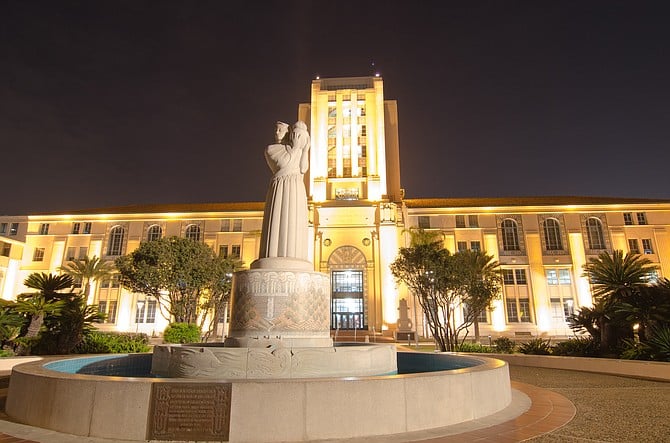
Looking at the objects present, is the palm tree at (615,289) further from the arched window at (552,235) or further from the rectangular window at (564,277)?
the arched window at (552,235)

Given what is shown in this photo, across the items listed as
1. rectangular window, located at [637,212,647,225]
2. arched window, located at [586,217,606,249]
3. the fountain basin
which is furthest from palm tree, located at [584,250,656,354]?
rectangular window, located at [637,212,647,225]

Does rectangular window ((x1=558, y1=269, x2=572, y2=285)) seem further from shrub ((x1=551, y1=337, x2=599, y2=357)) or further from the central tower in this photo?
shrub ((x1=551, y1=337, x2=599, y2=357))

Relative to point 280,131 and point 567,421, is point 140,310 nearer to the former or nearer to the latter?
point 280,131

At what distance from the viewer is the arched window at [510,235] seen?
149 feet

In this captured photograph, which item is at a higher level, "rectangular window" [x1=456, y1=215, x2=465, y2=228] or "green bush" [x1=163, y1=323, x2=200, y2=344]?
"rectangular window" [x1=456, y1=215, x2=465, y2=228]

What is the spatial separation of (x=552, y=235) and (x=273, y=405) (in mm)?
48346

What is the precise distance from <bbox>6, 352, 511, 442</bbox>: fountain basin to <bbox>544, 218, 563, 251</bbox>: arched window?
4541 centimetres

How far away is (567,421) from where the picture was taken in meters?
6.19

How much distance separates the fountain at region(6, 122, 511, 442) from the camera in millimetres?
4902

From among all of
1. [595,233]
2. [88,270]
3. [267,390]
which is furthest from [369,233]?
[267,390]

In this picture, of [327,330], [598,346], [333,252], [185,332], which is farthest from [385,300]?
[327,330]

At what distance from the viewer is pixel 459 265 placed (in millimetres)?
23156

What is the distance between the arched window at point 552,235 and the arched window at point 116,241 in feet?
170

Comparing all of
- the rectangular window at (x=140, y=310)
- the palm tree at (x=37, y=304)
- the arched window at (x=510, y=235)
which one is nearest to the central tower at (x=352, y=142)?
the arched window at (x=510, y=235)
